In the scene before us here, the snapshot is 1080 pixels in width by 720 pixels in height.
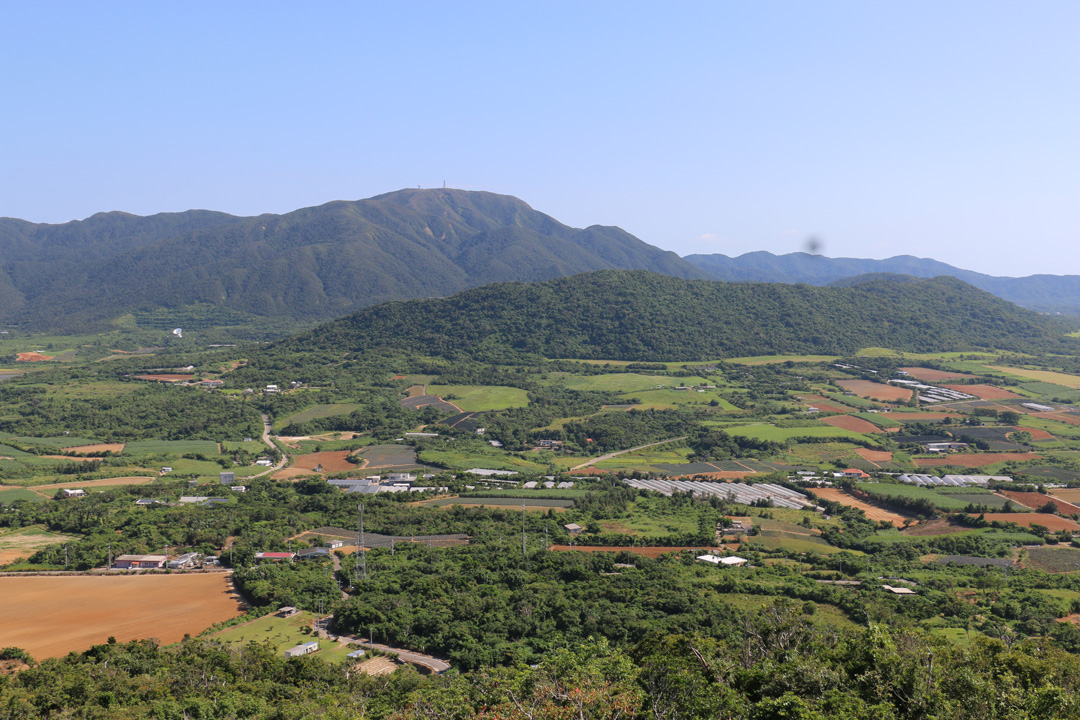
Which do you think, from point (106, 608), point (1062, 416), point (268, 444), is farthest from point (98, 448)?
point (1062, 416)

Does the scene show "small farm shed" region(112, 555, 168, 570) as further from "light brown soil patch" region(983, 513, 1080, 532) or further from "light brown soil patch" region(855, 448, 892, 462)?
"light brown soil patch" region(855, 448, 892, 462)

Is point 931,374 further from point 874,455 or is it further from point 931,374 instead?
point 874,455

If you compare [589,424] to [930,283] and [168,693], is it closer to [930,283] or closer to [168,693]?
[168,693]

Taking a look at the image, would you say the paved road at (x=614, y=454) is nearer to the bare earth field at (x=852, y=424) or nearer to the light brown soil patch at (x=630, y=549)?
the bare earth field at (x=852, y=424)

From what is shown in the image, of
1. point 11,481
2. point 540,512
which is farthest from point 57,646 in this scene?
point 11,481

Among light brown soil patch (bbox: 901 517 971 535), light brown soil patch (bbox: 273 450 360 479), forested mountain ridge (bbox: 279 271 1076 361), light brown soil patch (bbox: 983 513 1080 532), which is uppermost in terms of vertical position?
forested mountain ridge (bbox: 279 271 1076 361)

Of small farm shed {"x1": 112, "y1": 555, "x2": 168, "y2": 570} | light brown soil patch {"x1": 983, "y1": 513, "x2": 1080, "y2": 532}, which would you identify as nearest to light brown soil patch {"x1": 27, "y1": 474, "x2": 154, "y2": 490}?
small farm shed {"x1": 112, "y1": 555, "x2": 168, "y2": 570}

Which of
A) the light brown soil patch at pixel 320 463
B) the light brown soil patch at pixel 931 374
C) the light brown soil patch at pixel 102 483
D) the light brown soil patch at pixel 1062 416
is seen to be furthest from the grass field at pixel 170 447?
the light brown soil patch at pixel 931 374
